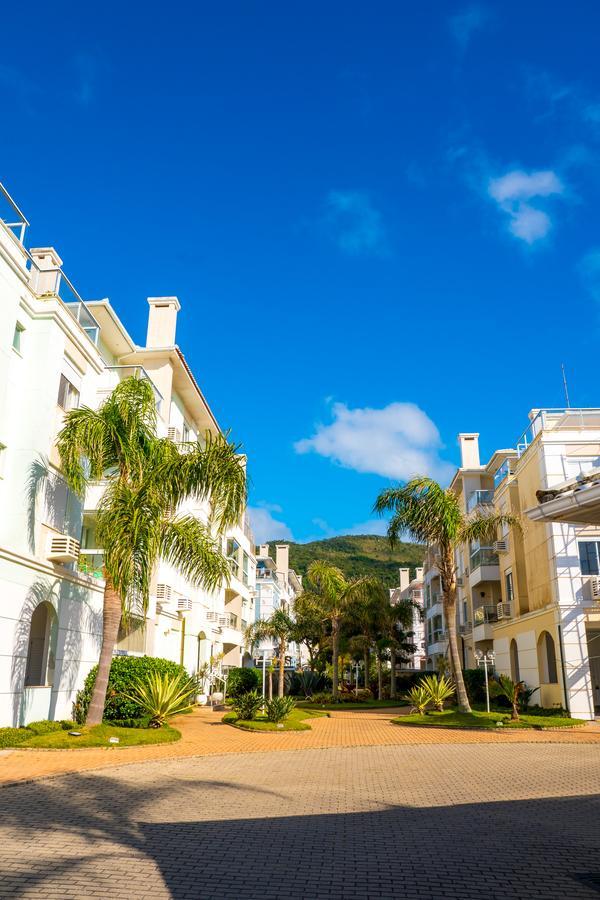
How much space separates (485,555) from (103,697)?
27734mm

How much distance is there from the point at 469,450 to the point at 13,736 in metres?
37.7

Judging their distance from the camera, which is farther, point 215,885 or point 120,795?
point 120,795

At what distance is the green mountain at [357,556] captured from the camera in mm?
119831

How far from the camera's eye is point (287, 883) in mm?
6527

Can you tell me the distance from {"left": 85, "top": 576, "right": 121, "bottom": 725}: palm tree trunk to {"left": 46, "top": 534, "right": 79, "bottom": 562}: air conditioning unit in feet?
5.55

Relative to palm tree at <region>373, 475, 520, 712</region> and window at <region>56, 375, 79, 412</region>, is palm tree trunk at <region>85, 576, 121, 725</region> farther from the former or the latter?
palm tree at <region>373, 475, 520, 712</region>

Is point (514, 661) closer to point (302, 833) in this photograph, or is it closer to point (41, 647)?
point (41, 647)

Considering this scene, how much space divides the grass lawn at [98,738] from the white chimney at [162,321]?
736 inches

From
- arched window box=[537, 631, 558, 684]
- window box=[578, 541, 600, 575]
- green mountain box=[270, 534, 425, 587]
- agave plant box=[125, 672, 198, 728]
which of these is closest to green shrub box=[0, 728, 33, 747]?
agave plant box=[125, 672, 198, 728]

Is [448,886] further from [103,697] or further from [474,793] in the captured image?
[103,697]

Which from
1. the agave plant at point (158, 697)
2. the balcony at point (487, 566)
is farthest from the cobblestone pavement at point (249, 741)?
the balcony at point (487, 566)

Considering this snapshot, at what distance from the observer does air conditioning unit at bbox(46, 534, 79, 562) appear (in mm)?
19562

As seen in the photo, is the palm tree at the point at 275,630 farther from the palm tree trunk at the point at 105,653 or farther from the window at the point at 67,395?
the palm tree trunk at the point at 105,653

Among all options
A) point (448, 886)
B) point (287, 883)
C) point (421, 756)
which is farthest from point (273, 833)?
point (421, 756)
